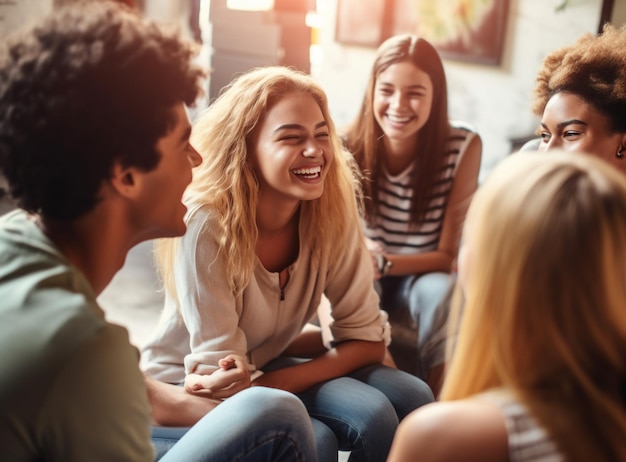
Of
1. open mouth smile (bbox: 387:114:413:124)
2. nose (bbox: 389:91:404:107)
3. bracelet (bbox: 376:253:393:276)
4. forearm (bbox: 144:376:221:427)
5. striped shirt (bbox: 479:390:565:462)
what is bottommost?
forearm (bbox: 144:376:221:427)

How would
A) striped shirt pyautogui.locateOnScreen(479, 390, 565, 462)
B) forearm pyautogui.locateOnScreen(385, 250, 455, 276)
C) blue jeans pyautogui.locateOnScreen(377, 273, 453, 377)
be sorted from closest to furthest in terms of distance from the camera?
striped shirt pyautogui.locateOnScreen(479, 390, 565, 462)
blue jeans pyautogui.locateOnScreen(377, 273, 453, 377)
forearm pyautogui.locateOnScreen(385, 250, 455, 276)

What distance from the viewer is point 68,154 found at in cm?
92

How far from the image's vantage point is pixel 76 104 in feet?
2.93

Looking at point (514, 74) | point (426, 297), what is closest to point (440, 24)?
point (514, 74)

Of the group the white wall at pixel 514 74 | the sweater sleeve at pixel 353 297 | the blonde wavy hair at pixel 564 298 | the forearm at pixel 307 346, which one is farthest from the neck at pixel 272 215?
the white wall at pixel 514 74

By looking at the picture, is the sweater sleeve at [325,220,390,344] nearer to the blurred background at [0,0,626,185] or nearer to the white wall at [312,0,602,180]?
the blurred background at [0,0,626,185]

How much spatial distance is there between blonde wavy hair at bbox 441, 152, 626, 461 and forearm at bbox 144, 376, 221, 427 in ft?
2.44

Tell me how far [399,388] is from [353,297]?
8.6 inches

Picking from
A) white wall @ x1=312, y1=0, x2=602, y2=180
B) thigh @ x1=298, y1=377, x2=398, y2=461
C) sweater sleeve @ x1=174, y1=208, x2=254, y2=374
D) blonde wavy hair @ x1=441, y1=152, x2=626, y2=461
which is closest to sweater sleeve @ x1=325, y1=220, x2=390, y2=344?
thigh @ x1=298, y1=377, x2=398, y2=461

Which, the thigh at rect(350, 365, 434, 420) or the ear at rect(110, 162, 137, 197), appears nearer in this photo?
the ear at rect(110, 162, 137, 197)

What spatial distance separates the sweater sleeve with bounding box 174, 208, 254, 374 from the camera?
1400 mm

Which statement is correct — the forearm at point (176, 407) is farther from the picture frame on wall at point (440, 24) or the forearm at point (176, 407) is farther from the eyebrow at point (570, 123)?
the picture frame on wall at point (440, 24)

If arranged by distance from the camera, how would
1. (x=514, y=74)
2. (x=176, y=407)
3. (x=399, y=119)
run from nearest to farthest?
1. (x=176, y=407)
2. (x=399, y=119)
3. (x=514, y=74)

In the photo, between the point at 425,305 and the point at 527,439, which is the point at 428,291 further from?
the point at 527,439
